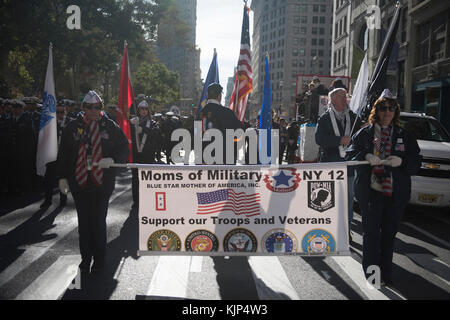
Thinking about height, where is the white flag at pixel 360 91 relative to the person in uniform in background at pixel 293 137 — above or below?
above

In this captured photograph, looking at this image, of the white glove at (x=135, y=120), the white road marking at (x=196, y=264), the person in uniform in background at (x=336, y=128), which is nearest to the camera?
the white road marking at (x=196, y=264)

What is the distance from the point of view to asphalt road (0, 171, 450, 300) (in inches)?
182

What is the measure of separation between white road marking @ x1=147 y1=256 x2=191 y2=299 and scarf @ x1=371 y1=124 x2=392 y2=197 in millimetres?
2320

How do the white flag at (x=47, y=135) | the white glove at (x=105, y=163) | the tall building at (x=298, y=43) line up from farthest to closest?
the tall building at (x=298, y=43), the white flag at (x=47, y=135), the white glove at (x=105, y=163)

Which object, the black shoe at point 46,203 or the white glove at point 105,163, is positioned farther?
the black shoe at point 46,203

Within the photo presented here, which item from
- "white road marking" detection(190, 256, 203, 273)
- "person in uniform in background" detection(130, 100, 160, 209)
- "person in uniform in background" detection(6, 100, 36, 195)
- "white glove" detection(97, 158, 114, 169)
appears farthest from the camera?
"person in uniform in background" detection(6, 100, 36, 195)

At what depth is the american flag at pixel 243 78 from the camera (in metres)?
8.54

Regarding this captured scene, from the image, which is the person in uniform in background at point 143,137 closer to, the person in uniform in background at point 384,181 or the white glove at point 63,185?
the white glove at point 63,185

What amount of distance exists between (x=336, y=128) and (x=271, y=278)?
2485 millimetres

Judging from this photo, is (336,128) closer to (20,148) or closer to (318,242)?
(318,242)

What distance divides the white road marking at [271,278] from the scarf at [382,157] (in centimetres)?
143

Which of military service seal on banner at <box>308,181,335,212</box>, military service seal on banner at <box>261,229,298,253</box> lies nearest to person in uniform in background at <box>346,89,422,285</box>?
military service seal on banner at <box>308,181,335,212</box>

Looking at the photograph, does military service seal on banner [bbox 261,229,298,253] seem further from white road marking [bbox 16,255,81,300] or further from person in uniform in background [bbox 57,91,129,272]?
white road marking [bbox 16,255,81,300]

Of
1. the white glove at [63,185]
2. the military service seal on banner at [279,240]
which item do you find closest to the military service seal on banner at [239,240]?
the military service seal on banner at [279,240]
